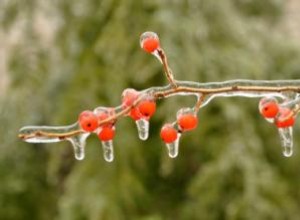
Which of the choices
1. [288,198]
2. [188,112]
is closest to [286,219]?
[288,198]

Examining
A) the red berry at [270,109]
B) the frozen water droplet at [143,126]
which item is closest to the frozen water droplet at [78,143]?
the frozen water droplet at [143,126]

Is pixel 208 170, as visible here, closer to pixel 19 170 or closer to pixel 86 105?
pixel 86 105

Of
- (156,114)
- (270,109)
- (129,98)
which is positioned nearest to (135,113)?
(129,98)

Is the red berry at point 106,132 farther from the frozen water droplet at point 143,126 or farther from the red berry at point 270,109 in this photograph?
the red berry at point 270,109

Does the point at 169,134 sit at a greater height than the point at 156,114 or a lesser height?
lesser

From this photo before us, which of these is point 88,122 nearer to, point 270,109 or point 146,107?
point 146,107

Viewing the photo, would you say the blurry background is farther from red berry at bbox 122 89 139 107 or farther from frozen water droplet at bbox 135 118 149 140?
red berry at bbox 122 89 139 107

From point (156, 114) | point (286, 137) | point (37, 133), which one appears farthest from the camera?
point (156, 114)
